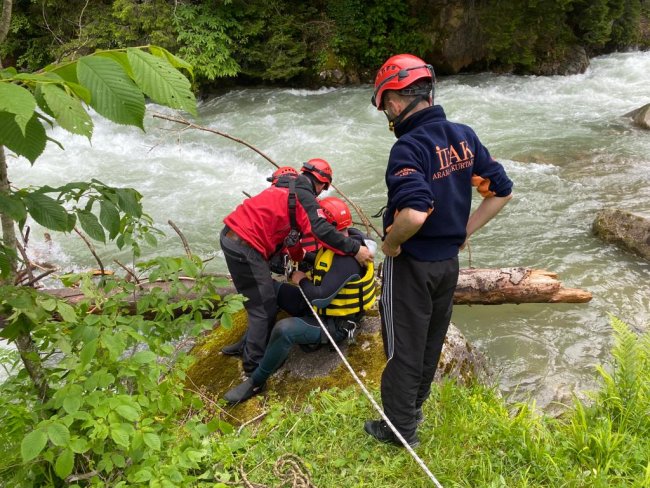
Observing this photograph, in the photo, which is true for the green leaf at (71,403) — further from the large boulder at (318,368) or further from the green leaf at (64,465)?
the large boulder at (318,368)

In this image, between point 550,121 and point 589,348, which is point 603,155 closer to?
point 550,121

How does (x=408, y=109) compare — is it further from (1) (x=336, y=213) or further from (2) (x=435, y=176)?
(1) (x=336, y=213)

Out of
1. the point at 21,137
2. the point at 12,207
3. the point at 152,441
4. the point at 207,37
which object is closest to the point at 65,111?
the point at 21,137

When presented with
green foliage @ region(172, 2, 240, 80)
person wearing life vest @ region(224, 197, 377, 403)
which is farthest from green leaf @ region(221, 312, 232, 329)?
green foliage @ region(172, 2, 240, 80)

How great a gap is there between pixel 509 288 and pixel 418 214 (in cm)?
358


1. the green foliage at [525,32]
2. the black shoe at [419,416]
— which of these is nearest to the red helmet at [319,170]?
the black shoe at [419,416]

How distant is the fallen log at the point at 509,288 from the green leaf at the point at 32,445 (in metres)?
4.49

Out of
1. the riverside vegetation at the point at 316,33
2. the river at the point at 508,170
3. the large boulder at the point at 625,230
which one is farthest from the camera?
the riverside vegetation at the point at 316,33

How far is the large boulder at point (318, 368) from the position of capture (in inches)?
147

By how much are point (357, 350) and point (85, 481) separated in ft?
7.07

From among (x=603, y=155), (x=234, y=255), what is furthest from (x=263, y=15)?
(x=234, y=255)

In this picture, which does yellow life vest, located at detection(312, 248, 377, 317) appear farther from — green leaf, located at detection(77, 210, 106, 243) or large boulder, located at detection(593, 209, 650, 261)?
large boulder, located at detection(593, 209, 650, 261)

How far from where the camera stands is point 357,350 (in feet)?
13.0

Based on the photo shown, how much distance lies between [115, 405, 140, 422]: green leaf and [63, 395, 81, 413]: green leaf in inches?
6.1
